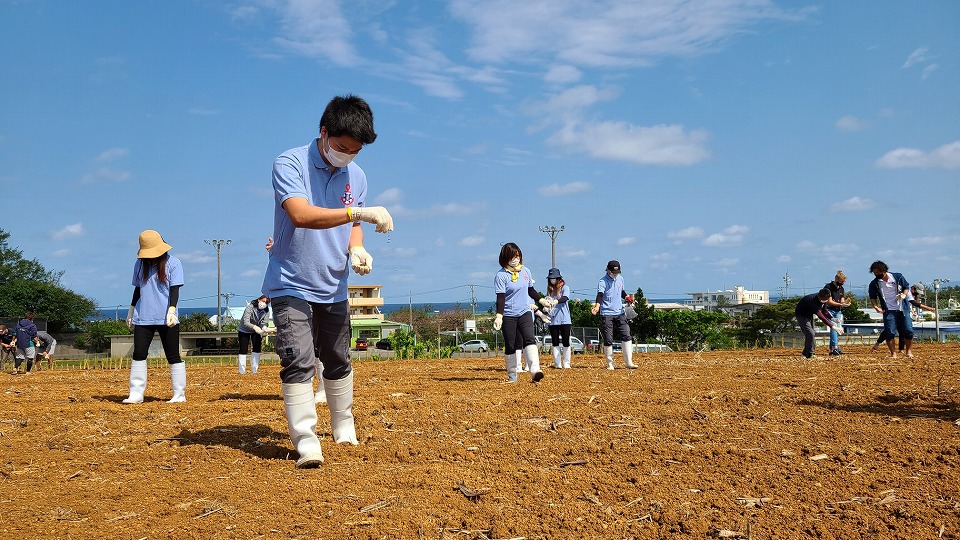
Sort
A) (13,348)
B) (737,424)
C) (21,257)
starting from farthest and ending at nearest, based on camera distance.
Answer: (21,257)
(13,348)
(737,424)

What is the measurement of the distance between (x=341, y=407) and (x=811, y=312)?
1187 centimetres

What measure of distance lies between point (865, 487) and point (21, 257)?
3351 inches

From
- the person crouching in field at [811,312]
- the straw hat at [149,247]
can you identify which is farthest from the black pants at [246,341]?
the person crouching in field at [811,312]

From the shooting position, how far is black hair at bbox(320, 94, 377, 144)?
4164mm

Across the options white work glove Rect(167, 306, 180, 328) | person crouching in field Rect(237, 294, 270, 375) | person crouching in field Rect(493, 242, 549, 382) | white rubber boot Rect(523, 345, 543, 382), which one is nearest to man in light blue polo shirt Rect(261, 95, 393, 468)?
white work glove Rect(167, 306, 180, 328)

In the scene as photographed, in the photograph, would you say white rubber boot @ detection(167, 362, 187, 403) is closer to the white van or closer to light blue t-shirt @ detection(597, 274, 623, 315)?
light blue t-shirt @ detection(597, 274, 623, 315)

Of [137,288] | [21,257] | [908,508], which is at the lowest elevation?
[908,508]

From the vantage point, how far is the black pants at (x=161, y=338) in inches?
299

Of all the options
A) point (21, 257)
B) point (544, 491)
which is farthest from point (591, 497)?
point (21, 257)

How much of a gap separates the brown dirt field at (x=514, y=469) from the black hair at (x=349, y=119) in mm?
1832

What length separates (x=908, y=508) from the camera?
3.15 metres

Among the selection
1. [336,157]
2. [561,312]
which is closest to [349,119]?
[336,157]

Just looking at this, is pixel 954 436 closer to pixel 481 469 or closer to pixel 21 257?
pixel 481 469

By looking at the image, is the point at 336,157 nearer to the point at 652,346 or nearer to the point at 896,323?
the point at 896,323
